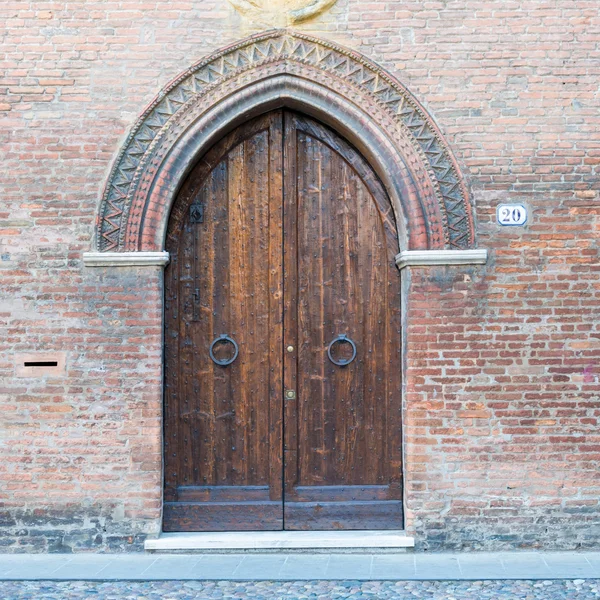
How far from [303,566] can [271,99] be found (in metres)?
3.71

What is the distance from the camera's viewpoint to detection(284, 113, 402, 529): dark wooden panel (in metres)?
6.69

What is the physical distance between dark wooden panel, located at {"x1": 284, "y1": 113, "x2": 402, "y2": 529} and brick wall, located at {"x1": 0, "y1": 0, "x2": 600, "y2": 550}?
0.34 meters

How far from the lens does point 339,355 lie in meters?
6.72

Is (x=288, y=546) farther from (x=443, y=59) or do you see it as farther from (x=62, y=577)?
(x=443, y=59)

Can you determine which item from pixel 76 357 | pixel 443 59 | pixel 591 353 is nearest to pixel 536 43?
pixel 443 59

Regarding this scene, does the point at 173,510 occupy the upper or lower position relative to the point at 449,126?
lower

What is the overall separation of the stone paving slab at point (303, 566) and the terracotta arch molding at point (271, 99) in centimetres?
245

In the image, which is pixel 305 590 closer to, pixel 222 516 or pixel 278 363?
pixel 222 516

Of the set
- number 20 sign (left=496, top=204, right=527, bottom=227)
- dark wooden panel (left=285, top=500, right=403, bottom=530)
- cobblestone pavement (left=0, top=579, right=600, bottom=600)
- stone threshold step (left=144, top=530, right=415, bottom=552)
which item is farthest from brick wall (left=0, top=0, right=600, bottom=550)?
cobblestone pavement (left=0, top=579, right=600, bottom=600)

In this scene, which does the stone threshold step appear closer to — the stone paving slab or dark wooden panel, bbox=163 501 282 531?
the stone paving slab

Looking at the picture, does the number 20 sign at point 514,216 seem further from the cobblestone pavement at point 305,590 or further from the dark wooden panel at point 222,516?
the dark wooden panel at point 222,516

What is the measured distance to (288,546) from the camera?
250 inches

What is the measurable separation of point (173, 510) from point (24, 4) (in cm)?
434

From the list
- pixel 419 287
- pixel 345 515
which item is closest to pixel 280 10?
pixel 419 287
